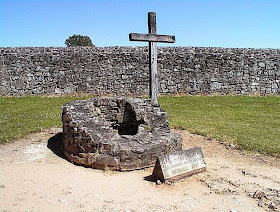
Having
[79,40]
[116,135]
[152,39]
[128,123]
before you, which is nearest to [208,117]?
[152,39]

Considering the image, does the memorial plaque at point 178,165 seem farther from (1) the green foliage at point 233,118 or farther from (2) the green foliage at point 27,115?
(2) the green foliage at point 27,115

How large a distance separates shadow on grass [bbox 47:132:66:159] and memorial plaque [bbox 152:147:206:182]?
2.38 meters

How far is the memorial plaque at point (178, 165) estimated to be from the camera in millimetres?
5234

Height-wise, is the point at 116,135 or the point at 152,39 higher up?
the point at 152,39

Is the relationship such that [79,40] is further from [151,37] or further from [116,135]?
[116,135]

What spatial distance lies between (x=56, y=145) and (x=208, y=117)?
558 cm

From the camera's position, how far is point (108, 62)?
15023 millimetres

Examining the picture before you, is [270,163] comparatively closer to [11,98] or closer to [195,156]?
[195,156]

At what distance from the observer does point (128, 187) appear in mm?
5059

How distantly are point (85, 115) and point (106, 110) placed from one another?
1020mm

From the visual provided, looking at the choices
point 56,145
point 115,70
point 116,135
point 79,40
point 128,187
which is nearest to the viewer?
point 128,187

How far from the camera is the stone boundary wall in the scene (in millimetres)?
14812

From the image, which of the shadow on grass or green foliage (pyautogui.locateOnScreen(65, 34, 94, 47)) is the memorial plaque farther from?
green foliage (pyautogui.locateOnScreen(65, 34, 94, 47))

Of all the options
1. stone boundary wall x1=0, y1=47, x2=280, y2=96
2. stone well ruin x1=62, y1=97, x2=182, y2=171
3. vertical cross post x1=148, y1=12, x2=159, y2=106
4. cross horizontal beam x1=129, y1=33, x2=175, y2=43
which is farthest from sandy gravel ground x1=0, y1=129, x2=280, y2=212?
stone boundary wall x1=0, y1=47, x2=280, y2=96
